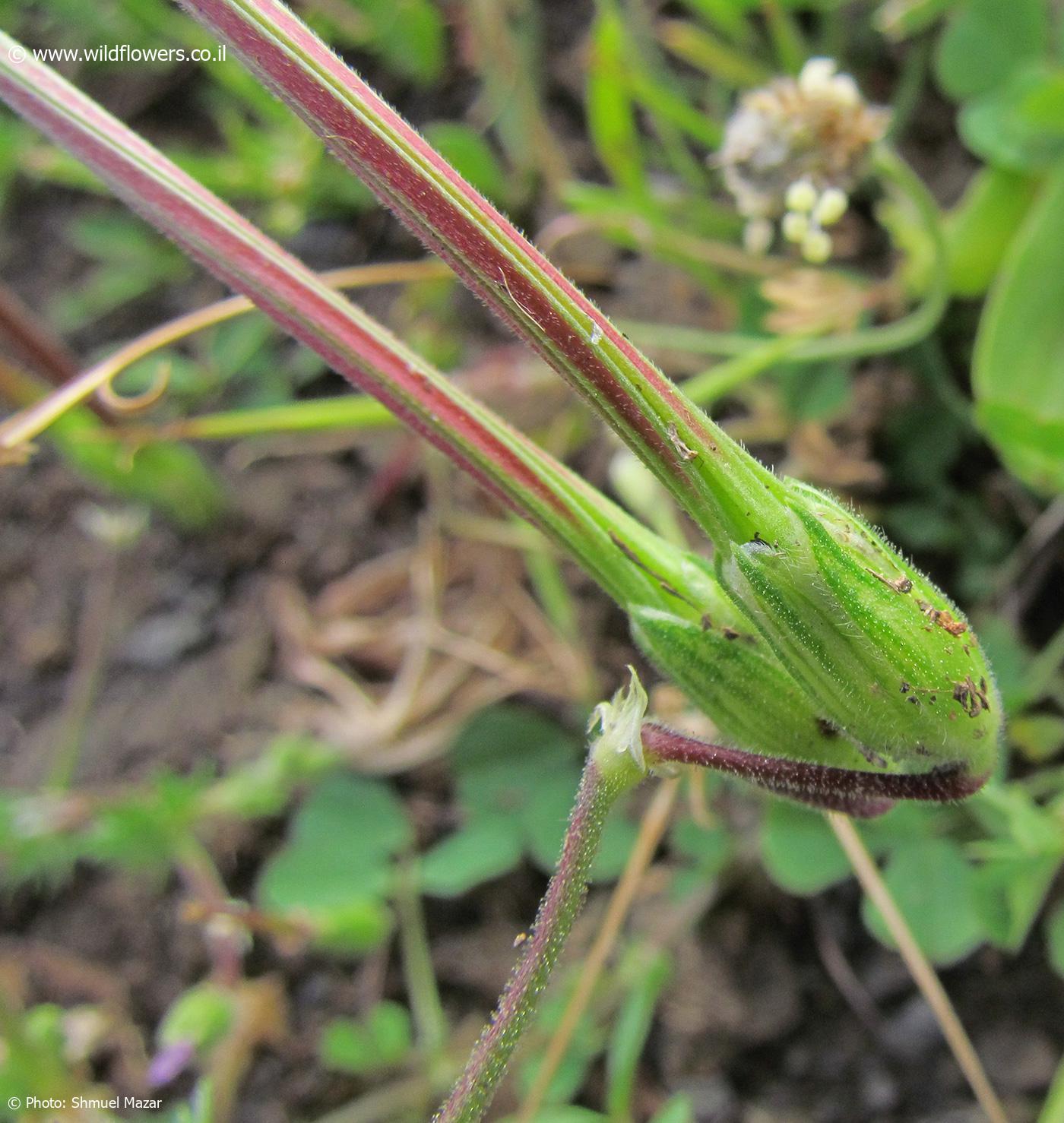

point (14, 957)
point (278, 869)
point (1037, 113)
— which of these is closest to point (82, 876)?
point (14, 957)

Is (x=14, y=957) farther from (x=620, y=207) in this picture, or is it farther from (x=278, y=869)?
(x=620, y=207)

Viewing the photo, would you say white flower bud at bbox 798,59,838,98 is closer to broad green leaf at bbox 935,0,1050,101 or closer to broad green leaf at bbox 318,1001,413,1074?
broad green leaf at bbox 935,0,1050,101

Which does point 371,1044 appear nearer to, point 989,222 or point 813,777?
point 813,777

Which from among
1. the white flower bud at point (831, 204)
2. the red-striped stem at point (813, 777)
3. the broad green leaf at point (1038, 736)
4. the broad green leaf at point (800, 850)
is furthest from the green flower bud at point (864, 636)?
the white flower bud at point (831, 204)

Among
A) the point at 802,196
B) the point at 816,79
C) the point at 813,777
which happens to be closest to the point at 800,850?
the point at 813,777

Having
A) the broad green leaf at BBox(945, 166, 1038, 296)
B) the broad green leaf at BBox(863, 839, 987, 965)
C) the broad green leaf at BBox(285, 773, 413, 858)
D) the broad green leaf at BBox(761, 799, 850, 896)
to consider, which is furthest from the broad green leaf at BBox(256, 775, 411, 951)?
the broad green leaf at BBox(945, 166, 1038, 296)

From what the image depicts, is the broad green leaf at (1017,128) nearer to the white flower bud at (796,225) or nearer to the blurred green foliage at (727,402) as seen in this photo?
the blurred green foliage at (727,402)
